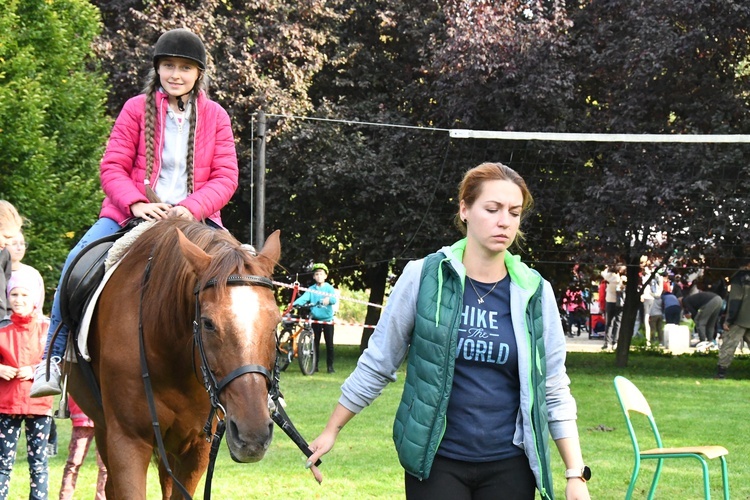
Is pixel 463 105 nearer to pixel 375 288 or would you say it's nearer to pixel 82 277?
pixel 375 288

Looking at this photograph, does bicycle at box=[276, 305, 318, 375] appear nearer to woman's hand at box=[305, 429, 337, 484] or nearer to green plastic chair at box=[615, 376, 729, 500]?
green plastic chair at box=[615, 376, 729, 500]

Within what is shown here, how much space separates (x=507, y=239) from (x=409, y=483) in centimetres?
100

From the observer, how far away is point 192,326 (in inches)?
183

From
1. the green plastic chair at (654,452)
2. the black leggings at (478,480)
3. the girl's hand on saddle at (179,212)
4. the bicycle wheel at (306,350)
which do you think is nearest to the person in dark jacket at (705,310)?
the bicycle wheel at (306,350)

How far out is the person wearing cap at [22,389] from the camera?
6.91m

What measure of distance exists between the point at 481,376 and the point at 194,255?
134cm

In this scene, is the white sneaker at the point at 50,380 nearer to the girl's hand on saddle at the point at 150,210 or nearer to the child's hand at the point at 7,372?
the girl's hand on saddle at the point at 150,210

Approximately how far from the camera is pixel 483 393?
3922mm

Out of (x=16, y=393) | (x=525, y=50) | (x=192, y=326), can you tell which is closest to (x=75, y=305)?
(x=192, y=326)

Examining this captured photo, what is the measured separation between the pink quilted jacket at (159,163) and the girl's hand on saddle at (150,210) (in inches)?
1.8

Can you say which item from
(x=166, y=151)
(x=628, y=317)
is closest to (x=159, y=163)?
(x=166, y=151)

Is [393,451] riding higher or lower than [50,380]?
lower

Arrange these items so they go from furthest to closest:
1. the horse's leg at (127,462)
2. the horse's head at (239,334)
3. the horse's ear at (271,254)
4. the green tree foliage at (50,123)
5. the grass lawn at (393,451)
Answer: the green tree foliage at (50,123) < the grass lawn at (393,451) < the horse's leg at (127,462) < the horse's ear at (271,254) < the horse's head at (239,334)

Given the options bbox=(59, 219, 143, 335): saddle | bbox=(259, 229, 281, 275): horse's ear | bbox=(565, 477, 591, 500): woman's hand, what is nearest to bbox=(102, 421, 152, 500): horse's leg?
bbox=(59, 219, 143, 335): saddle
